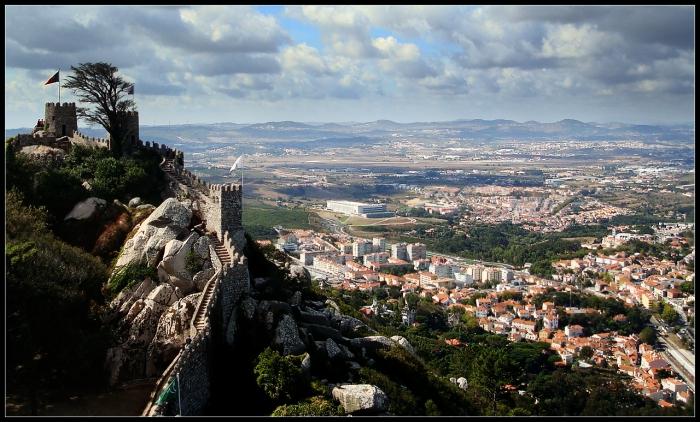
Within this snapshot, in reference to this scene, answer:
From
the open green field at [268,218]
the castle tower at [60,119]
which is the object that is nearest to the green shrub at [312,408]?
the castle tower at [60,119]

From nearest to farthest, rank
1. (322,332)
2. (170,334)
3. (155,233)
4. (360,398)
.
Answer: (360,398)
(170,334)
(155,233)
(322,332)

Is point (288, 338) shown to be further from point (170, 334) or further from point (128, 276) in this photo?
point (128, 276)

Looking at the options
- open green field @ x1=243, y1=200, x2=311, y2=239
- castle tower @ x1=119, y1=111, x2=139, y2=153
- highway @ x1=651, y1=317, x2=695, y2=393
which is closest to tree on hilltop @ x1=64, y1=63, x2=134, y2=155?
castle tower @ x1=119, y1=111, x2=139, y2=153

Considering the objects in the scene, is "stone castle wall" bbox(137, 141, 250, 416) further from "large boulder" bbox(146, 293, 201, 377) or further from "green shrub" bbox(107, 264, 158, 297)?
"green shrub" bbox(107, 264, 158, 297)

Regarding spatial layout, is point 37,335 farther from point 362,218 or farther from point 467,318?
point 362,218

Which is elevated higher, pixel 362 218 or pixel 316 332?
pixel 316 332

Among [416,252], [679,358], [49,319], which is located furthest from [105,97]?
[416,252]

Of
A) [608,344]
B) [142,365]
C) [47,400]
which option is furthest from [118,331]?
[608,344]
